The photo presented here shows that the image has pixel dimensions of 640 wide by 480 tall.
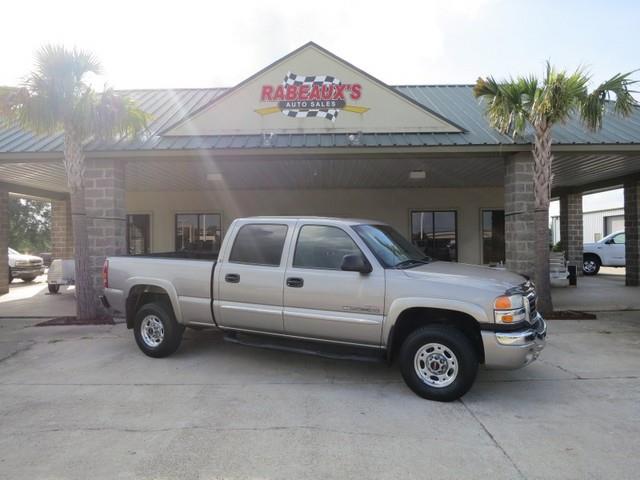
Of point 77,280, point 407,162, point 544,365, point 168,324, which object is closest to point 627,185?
point 407,162

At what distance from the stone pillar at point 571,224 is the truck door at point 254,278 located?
588 inches

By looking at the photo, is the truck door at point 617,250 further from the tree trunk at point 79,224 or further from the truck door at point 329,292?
the tree trunk at point 79,224

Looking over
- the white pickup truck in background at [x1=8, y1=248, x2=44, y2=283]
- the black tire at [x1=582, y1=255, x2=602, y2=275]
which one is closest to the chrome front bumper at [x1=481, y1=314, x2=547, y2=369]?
the black tire at [x1=582, y1=255, x2=602, y2=275]

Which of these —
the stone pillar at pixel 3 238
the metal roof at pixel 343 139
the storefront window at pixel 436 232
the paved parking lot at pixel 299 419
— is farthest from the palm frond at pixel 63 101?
the storefront window at pixel 436 232

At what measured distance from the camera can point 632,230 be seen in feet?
44.6

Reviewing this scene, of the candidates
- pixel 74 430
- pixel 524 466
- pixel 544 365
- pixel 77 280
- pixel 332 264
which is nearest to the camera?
pixel 524 466

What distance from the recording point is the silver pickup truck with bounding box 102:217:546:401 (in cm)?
433

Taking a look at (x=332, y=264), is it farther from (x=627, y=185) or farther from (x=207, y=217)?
(x=627, y=185)

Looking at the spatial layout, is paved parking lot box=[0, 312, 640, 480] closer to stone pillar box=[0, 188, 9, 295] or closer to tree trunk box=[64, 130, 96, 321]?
tree trunk box=[64, 130, 96, 321]

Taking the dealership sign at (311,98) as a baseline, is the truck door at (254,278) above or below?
below

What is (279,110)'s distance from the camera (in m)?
9.49

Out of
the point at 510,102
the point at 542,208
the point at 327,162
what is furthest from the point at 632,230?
the point at 327,162

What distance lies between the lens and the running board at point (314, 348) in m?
4.71

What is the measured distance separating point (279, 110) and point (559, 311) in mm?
7290
